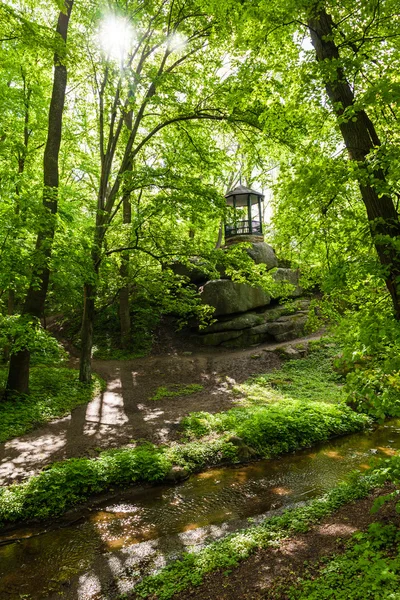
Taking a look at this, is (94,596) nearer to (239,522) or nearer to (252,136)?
(239,522)

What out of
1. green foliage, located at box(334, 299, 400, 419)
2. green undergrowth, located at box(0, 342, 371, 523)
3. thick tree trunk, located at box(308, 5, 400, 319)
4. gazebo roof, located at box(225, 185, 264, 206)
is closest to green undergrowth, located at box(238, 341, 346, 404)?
green undergrowth, located at box(0, 342, 371, 523)

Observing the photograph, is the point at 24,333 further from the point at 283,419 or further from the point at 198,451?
the point at 283,419

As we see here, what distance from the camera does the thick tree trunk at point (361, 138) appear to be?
4.12 meters

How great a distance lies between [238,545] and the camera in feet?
15.1

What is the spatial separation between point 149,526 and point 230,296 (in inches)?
535

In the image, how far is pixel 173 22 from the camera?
11.5 metres

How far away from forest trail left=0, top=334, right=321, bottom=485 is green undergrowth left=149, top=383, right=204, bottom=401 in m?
0.20

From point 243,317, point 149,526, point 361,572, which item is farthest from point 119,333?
point 361,572

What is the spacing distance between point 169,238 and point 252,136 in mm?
4192

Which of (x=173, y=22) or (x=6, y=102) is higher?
(x=173, y=22)

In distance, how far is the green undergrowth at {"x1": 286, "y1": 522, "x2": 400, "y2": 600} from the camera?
3.08 meters

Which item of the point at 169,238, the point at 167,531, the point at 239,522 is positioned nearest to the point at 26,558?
the point at 167,531

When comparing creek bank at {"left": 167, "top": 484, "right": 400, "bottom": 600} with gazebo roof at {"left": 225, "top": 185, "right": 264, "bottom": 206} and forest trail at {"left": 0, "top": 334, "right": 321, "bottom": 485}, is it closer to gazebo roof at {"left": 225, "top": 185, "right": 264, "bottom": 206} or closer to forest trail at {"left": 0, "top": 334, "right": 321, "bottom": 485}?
forest trail at {"left": 0, "top": 334, "right": 321, "bottom": 485}

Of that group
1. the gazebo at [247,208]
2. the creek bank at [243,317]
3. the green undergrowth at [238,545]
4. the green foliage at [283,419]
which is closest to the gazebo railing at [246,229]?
the gazebo at [247,208]
